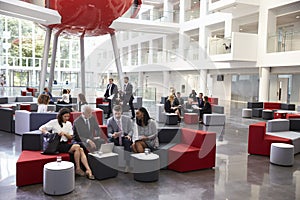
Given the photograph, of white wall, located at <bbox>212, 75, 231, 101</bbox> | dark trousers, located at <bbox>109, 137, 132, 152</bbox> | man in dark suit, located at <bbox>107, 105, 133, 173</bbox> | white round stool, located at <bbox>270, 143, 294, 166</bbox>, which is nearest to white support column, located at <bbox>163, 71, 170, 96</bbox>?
white wall, located at <bbox>212, 75, 231, 101</bbox>

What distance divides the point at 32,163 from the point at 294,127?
6.67 meters

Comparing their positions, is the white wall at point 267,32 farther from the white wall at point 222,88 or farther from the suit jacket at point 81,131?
the suit jacket at point 81,131

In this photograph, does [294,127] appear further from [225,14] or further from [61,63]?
[61,63]

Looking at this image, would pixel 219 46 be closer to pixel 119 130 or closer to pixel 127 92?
pixel 127 92

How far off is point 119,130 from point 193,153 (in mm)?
1421

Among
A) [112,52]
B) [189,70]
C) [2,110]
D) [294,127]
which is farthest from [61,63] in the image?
[294,127]

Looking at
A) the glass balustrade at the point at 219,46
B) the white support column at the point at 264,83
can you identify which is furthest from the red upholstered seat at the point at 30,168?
the white support column at the point at 264,83

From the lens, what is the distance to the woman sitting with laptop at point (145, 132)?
16.9 feet

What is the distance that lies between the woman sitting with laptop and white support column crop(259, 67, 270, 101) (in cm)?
1295

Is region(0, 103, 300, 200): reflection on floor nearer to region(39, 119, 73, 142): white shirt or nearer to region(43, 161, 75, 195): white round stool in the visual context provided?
region(43, 161, 75, 195): white round stool

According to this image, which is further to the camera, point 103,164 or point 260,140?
point 260,140

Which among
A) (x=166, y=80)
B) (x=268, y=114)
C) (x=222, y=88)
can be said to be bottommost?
(x=268, y=114)

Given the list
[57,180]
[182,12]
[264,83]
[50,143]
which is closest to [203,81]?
[182,12]

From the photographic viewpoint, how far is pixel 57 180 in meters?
3.92
